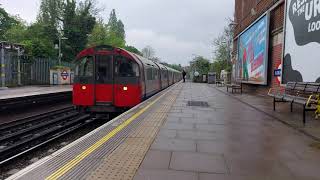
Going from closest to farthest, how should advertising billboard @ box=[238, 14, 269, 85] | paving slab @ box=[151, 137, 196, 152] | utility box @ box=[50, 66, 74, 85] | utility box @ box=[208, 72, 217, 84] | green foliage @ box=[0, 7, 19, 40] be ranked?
paving slab @ box=[151, 137, 196, 152] < advertising billboard @ box=[238, 14, 269, 85] < utility box @ box=[50, 66, 74, 85] < utility box @ box=[208, 72, 217, 84] < green foliage @ box=[0, 7, 19, 40]

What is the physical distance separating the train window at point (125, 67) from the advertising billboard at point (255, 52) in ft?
26.7

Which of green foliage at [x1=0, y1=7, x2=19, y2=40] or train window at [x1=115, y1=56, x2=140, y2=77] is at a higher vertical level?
green foliage at [x1=0, y1=7, x2=19, y2=40]

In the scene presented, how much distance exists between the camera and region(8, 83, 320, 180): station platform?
4727mm

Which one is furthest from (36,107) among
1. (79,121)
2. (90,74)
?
(90,74)

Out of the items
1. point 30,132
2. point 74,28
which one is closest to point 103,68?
point 30,132

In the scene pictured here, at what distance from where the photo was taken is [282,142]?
7.00m

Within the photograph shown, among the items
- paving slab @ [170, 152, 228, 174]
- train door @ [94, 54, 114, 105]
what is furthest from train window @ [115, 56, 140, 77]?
paving slab @ [170, 152, 228, 174]

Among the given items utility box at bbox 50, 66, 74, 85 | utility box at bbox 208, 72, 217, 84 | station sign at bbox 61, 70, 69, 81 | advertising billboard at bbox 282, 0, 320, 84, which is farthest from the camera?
utility box at bbox 208, 72, 217, 84

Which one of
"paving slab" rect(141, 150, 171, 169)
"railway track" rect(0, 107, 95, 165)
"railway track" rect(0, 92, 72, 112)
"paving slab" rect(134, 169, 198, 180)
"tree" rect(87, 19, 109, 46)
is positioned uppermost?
"tree" rect(87, 19, 109, 46)

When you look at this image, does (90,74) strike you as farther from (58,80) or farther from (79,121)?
(58,80)

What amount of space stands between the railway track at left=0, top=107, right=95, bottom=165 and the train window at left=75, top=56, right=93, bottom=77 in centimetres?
195

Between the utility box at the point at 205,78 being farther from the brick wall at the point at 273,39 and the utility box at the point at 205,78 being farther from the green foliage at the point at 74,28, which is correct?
the brick wall at the point at 273,39

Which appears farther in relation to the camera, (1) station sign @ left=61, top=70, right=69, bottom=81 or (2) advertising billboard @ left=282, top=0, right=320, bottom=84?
(1) station sign @ left=61, top=70, right=69, bottom=81

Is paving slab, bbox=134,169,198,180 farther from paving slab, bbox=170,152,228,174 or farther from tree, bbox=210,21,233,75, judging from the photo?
tree, bbox=210,21,233,75
